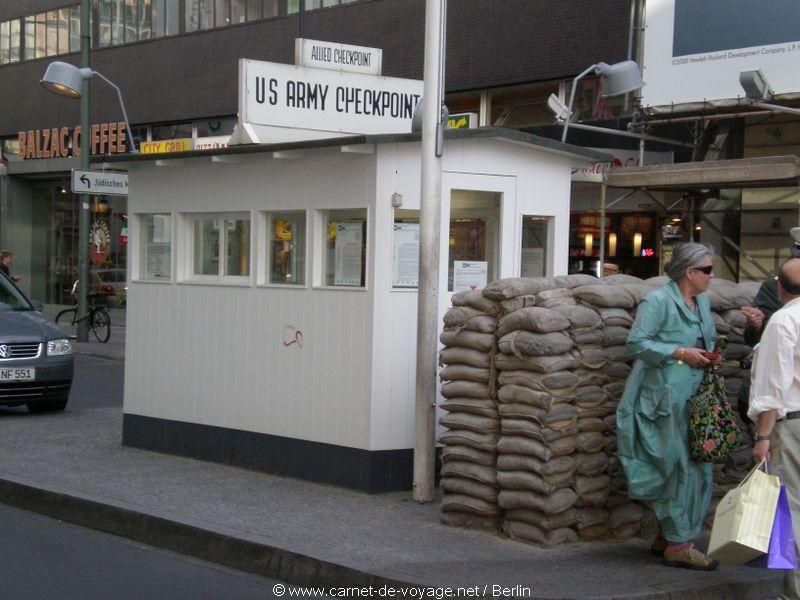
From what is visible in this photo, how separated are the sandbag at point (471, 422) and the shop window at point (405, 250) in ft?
4.43

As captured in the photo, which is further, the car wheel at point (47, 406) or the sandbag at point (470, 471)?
the car wheel at point (47, 406)

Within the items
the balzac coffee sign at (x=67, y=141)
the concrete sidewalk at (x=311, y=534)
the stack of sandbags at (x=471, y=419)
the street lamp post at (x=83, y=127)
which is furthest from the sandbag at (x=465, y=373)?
the balzac coffee sign at (x=67, y=141)

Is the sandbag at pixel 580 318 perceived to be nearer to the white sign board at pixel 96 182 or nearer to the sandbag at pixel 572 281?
the sandbag at pixel 572 281

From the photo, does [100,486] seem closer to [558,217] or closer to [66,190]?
[558,217]

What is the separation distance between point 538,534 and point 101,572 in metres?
2.74

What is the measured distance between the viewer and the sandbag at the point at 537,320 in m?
6.84

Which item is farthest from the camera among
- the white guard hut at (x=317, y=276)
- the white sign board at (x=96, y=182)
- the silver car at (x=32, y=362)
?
the white sign board at (x=96, y=182)

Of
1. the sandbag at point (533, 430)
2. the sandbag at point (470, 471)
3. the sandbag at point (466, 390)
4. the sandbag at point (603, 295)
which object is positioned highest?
the sandbag at point (603, 295)

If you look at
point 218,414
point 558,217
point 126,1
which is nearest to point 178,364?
point 218,414

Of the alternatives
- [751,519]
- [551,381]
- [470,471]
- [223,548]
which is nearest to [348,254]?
[470,471]

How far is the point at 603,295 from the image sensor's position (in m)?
7.22

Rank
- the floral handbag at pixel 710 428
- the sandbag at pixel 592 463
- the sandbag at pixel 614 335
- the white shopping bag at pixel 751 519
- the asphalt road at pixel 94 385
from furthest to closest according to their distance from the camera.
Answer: the asphalt road at pixel 94 385
the sandbag at pixel 614 335
the sandbag at pixel 592 463
the floral handbag at pixel 710 428
the white shopping bag at pixel 751 519

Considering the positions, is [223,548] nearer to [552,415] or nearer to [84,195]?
[552,415]

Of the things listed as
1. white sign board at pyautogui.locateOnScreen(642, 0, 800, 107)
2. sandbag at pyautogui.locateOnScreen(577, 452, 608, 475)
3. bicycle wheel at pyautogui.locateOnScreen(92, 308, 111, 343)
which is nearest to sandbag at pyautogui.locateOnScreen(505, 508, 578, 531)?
sandbag at pyautogui.locateOnScreen(577, 452, 608, 475)
